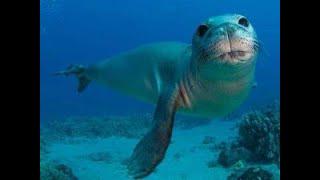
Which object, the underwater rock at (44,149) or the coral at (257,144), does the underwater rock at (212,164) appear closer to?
the coral at (257,144)

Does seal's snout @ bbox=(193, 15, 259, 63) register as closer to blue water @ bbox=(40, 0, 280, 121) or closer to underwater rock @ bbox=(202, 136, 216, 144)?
underwater rock @ bbox=(202, 136, 216, 144)

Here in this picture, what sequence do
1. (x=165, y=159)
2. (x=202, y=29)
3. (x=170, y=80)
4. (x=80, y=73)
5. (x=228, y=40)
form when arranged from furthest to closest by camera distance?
(x=165, y=159) < (x=80, y=73) < (x=170, y=80) < (x=202, y=29) < (x=228, y=40)

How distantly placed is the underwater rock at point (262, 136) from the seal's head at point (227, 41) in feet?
15.2

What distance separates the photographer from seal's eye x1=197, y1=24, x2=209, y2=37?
4.51 m

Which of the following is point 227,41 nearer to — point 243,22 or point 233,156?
point 243,22

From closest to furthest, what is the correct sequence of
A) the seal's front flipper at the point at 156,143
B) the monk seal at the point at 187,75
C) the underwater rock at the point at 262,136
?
the monk seal at the point at 187,75, the seal's front flipper at the point at 156,143, the underwater rock at the point at 262,136

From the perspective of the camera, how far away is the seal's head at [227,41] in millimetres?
4199

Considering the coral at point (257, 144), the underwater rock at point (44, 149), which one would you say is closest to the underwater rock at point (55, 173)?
the underwater rock at point (44, 149)

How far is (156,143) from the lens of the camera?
16.5 ft

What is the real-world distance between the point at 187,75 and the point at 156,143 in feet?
2.83

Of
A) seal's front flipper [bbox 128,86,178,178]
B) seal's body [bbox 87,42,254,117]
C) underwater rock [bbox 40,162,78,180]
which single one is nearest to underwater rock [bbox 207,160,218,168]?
underwater rock [bbox 40,162,78,180]

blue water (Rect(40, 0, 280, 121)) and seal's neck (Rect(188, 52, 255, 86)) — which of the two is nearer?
seal's neck (Rect(188, 52, 255, 86))

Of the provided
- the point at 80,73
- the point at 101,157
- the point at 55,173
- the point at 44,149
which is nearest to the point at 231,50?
the point at 80,73
